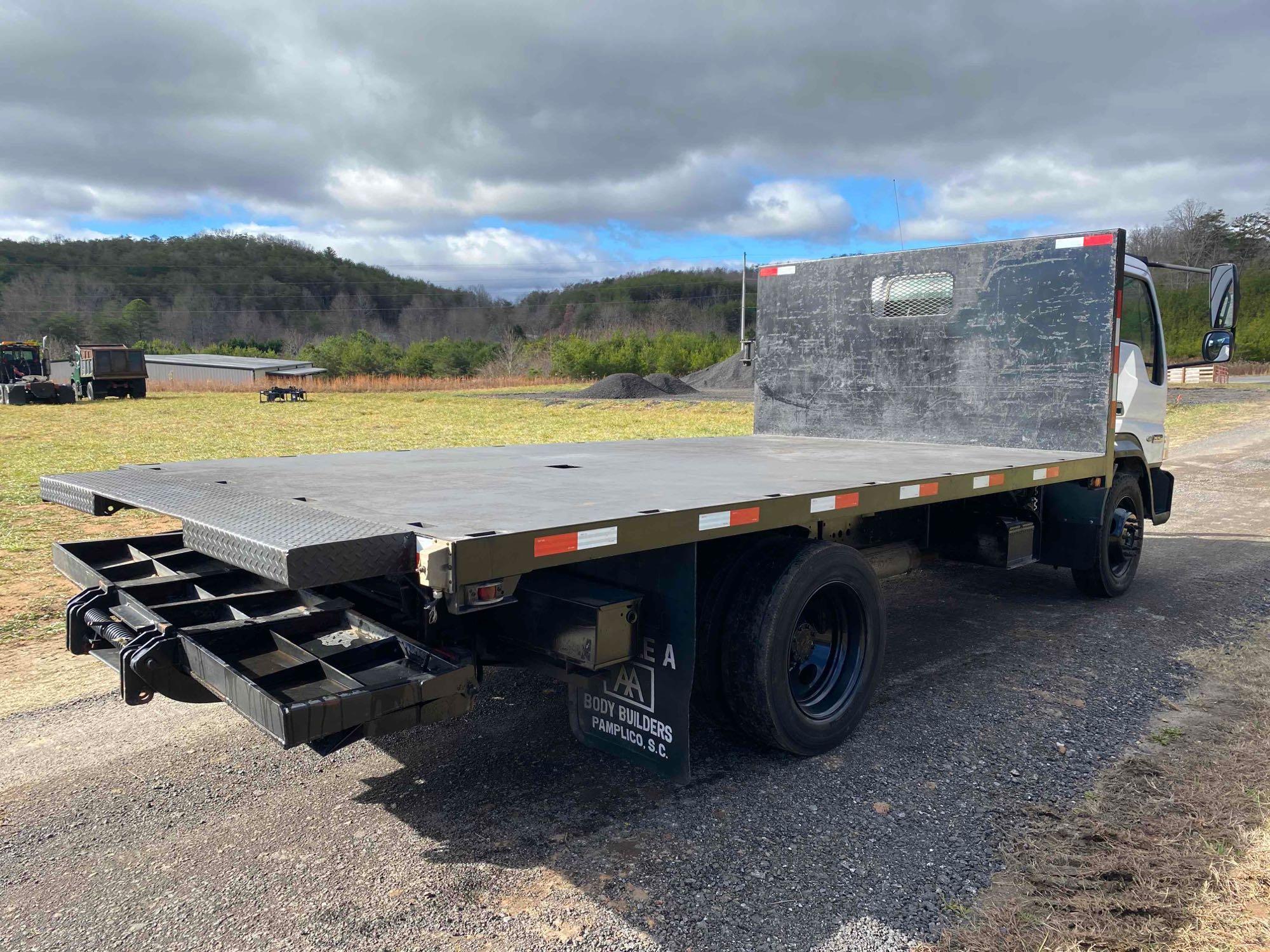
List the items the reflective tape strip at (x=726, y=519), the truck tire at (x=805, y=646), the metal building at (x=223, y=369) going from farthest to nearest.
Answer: the metal building at (x=223, y=369)
the truck tire at (x=805, y=646)
the reflective tape strip at (x=726, y=519)

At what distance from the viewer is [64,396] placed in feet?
118

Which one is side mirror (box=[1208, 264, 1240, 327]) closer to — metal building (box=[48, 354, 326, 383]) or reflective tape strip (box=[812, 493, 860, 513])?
reflective tape strip (box=[812, 493, 860, 513])

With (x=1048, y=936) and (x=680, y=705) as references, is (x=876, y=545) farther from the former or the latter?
(x=1048, y=936)

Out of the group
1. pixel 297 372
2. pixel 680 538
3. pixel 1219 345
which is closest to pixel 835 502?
pixel 680 538

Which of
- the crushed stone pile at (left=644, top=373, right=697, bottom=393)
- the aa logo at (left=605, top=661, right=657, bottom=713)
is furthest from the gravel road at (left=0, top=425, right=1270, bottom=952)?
the crushed stone pile at (left=644, top=373, right=697, bottom=393)

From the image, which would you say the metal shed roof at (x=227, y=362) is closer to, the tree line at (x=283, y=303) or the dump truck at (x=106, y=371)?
the tree line at (x=283, y=303)

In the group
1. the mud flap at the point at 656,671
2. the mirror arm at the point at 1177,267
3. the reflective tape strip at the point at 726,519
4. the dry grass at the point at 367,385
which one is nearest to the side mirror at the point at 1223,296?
the mirror arm at the point at 1177,267

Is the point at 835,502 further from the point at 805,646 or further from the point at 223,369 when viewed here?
the point at 223,369

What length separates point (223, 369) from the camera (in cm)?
7112

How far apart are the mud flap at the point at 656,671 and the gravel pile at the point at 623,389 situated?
37.0m

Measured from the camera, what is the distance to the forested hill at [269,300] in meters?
109

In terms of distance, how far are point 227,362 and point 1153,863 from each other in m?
81.0

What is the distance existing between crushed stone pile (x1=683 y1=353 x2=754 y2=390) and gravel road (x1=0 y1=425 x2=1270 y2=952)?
4581 cm

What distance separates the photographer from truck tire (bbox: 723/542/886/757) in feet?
12.0
